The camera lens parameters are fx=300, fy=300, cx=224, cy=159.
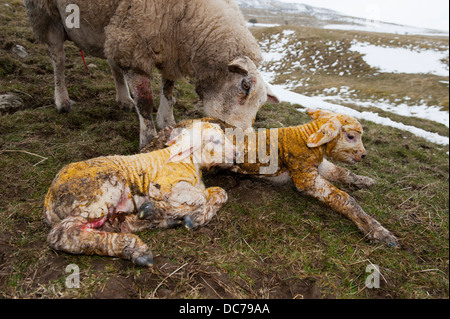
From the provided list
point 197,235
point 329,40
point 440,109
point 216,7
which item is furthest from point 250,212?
point 329,40

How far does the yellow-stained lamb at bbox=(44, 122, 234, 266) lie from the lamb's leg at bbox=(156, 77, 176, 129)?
2677mm

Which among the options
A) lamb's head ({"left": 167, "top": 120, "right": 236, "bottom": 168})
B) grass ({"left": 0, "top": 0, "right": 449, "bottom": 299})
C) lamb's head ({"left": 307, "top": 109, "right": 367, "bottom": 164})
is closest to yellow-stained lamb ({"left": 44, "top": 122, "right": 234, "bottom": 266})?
lamb's head ({"left": 167, "top": 120, "right": 236, "bottom": 168})

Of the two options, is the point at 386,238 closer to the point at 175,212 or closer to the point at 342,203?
the point at 342,203

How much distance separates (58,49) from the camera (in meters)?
6.04

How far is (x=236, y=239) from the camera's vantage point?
3.11 meters

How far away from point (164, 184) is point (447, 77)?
26.2 meters

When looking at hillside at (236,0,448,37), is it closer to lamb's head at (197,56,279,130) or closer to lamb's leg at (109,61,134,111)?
lamb's leg at (109,61,134,111)

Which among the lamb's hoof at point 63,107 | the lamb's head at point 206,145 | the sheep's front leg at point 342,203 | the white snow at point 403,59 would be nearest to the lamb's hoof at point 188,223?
the lamb's head at point 206,145

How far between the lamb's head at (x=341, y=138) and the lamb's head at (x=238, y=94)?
1.06 meters

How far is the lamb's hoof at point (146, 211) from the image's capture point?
3037 millimetres

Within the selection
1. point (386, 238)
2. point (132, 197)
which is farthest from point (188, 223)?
point (386, 238)

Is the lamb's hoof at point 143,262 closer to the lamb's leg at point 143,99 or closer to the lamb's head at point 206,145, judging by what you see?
the lamb's head at point 206,145

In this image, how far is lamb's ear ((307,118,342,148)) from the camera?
374 centimetres

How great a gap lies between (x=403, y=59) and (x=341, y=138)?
102 ft
